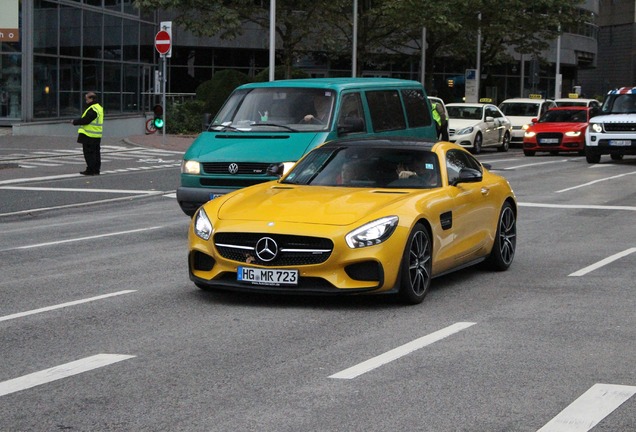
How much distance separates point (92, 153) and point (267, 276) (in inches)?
689

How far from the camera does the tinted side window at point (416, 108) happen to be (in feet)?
62.2

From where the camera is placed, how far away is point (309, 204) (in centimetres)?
1051

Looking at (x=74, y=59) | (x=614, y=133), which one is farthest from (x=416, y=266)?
(x=74, y=59)

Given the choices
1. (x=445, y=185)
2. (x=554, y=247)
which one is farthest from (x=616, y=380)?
Result: (x=554, y=247)

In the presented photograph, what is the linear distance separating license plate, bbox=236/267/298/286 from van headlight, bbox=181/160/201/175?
585 centimetres

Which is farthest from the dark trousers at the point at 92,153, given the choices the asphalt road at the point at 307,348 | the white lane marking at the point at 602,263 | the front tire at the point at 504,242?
the front tire at the point at 504,242

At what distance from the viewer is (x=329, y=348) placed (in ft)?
27.6

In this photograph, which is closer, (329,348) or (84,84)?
(329,348)

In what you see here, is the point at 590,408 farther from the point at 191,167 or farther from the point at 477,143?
the point at 477,143

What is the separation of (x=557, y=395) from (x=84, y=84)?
40547mm

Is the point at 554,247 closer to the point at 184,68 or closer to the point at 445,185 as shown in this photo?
the point at 445,185

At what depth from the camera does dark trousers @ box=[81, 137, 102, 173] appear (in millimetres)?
26688

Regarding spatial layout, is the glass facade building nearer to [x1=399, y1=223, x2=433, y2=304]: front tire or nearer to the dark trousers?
the dark trousers

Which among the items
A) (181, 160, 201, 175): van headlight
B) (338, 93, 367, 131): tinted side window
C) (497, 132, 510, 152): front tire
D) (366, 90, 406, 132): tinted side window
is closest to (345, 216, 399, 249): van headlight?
(181, 160, 201, 175): van headlight
